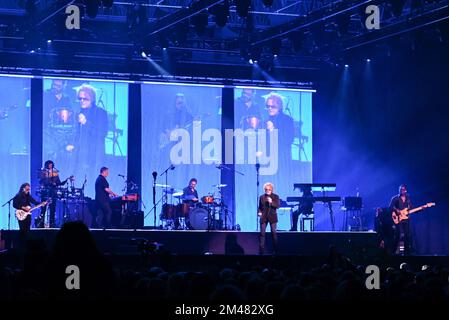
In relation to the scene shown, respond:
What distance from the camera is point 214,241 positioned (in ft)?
56.6

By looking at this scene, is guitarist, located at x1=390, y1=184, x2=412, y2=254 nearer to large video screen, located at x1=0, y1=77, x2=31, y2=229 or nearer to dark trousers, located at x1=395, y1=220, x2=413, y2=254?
dark trousers, located at x1=395, y1=220, x2=413, y2=254

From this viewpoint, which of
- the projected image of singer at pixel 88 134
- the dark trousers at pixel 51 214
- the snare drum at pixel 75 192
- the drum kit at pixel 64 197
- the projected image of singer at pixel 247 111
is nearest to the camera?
the dark trousers at pixel 51 214

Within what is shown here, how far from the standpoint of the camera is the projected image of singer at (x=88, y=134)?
21.7m

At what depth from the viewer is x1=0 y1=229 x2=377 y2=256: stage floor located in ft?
53.8

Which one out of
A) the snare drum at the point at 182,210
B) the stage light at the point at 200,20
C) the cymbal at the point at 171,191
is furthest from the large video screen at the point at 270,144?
the stage light at the point at 200,20

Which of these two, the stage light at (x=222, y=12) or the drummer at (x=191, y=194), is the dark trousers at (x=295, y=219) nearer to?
the drummer at (x=191, y=194)

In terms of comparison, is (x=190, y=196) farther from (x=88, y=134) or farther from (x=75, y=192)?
(x=88, y=134)

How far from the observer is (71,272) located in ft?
17.1

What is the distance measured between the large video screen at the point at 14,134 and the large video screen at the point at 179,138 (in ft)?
10.6

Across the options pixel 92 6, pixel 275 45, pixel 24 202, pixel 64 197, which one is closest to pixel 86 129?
pixel 64 197

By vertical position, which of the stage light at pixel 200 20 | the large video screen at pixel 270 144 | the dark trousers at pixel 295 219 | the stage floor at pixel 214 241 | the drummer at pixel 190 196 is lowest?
the stage floor at pixel 214 241

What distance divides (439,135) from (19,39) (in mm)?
10990

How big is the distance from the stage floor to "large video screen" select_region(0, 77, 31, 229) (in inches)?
184

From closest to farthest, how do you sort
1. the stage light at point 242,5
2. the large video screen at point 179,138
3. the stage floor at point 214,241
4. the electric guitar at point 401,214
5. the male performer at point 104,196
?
1. the stage light at point 242,5
2. the stage floor at point 214,241
3. the electric guitar at point 401,214
4. the male performer at point 104,196
5. the large video screen at point 179,138
